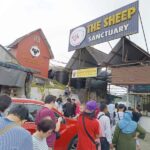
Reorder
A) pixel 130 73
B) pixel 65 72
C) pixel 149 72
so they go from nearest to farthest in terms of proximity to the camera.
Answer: pixel 149 72 < pixel 130 73 < pixel 65 72

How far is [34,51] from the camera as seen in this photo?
32.7 meters

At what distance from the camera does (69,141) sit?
28.9ft

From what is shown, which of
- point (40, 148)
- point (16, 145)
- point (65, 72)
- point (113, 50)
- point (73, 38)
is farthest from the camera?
point (65, 72)

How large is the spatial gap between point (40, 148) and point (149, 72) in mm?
14138

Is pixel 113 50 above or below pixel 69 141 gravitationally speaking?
above

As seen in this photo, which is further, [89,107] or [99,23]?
[99,23]

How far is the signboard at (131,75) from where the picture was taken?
17.9 m

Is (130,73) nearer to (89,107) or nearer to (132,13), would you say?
(132,13)

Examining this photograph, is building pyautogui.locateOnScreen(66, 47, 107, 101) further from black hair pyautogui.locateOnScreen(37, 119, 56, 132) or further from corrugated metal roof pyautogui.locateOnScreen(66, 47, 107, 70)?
black hair pyautogui.locateOnScreen(37, 119, 56, 132)

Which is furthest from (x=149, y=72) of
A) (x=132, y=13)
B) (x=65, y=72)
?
(x=65, y=72)

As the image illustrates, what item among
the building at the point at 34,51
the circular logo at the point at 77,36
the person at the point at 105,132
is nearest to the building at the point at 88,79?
the circular logo at the point at 77,36

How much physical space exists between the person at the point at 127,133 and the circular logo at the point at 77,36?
58.0 ft

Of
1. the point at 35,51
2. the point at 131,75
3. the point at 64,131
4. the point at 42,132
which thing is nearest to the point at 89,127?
the point at 42,132

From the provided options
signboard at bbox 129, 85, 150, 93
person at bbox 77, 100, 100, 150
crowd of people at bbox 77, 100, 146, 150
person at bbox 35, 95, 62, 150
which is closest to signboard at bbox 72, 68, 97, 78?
signboard at bbox 129, 85, 150, 93
